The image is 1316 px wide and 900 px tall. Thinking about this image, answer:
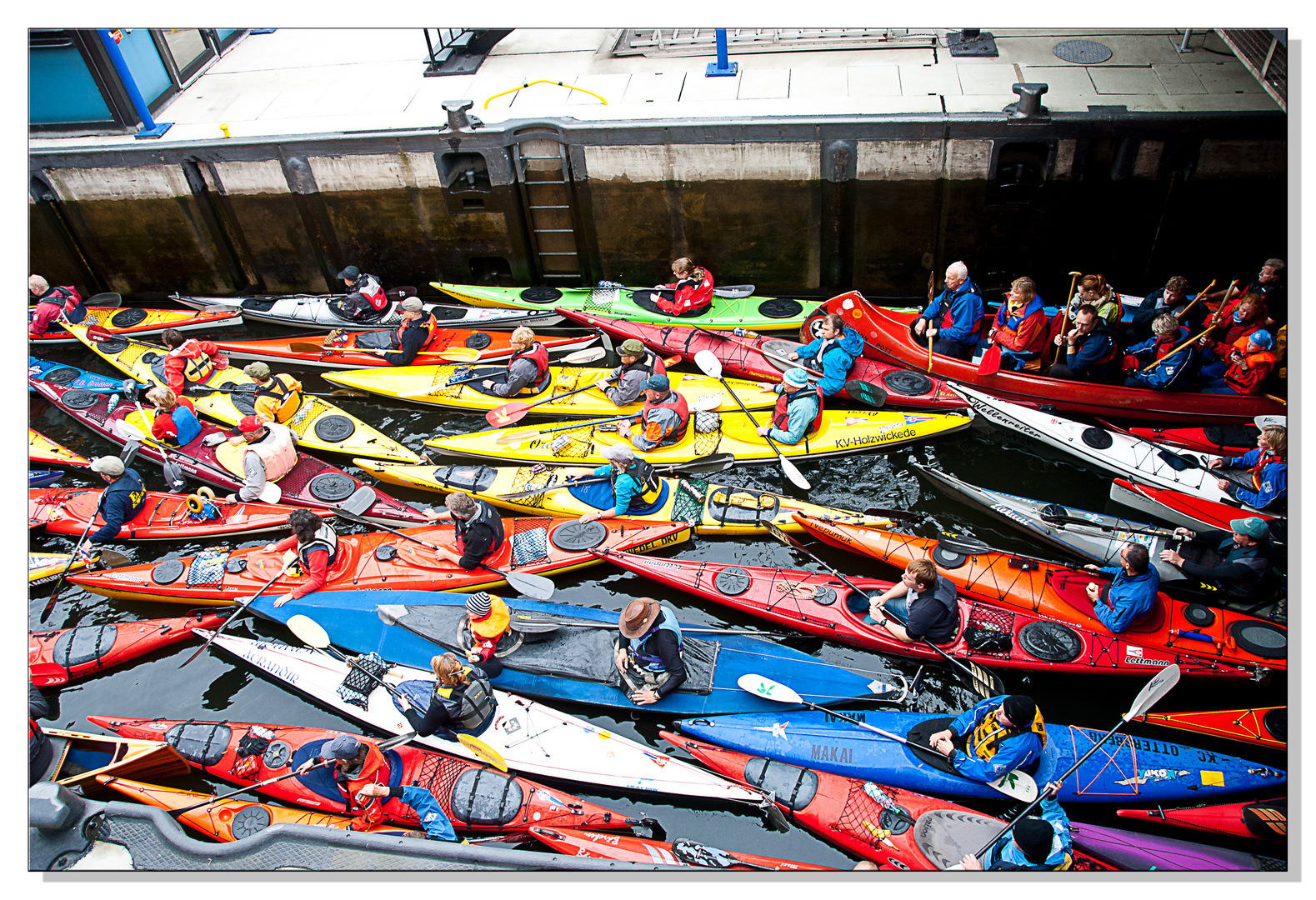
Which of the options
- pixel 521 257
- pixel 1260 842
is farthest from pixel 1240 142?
pixel 521 257

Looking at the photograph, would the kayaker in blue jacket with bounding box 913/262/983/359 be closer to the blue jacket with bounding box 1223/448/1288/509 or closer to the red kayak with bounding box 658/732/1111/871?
the blue jacket with bounding box 1223/448/1288/509

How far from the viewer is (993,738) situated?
18.1ft

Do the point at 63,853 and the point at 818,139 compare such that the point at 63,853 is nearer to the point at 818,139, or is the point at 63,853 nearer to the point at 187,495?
the point at 187,495

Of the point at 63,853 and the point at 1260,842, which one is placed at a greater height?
the point at 63,853

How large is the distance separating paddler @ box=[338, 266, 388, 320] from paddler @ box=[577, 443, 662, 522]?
203 inches

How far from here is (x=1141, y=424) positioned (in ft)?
29.6

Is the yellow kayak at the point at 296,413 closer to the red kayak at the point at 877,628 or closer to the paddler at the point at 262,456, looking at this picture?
the paddler at the point at 262,456

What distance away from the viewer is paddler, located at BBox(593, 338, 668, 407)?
351 inches

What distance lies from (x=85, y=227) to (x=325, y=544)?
363 inches

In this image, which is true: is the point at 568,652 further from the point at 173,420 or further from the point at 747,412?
the point at 173,420

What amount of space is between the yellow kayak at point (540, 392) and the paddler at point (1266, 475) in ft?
15.3

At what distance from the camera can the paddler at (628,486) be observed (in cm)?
777

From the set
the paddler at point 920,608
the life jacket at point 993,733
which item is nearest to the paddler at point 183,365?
the paddler at point 920,608

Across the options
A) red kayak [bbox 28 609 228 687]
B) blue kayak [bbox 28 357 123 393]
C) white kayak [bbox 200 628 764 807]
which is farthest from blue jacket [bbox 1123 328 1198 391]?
blue kayak [bbox 28 357 123 393]
